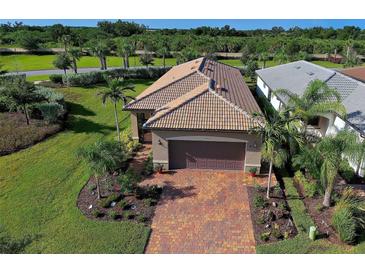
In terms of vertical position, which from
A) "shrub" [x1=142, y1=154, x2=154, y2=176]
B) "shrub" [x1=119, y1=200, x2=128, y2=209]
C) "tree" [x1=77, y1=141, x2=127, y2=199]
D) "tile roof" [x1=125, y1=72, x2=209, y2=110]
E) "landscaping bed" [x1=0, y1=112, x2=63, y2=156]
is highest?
"tile roof" [x1=125, y1=72, x2=209, y2=110]

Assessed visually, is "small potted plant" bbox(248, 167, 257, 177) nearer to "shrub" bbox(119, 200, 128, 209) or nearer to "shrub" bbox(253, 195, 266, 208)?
"shrub" bbox(253, 195, 266, 208)

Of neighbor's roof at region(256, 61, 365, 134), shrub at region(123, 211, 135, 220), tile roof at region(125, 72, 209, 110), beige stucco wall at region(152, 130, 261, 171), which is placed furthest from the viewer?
tile roof at region(125, 72, 209, 110)

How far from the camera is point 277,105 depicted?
94.3ft

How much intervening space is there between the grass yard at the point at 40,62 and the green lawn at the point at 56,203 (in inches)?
1545

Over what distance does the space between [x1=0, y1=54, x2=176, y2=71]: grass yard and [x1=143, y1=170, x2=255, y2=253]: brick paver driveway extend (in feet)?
160

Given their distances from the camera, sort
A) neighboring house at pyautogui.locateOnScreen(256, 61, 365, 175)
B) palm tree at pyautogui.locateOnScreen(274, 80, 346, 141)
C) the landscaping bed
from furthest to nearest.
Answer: the landscaping bed → neighboring house at pyautogui.locateOnScreen(256, 61, 365, 175) → palm tree at pyautogui.locateOnScreen(274, 80, 346, 141)

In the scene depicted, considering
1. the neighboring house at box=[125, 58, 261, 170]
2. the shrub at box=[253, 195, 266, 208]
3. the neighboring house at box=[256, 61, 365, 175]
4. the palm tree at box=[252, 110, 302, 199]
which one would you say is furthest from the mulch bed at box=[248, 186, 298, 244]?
the neighboring house at box=[256, 61, 365, 175]

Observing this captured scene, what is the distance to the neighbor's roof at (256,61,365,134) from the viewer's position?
19.0 meters

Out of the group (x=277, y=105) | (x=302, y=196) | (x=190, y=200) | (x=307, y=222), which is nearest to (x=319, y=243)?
(x=307, y=222)

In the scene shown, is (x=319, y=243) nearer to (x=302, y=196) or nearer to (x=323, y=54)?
(x=302, y=196)

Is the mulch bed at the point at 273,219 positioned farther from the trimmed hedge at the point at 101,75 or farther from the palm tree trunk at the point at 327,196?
the trimmed hedge at the point at 101,75

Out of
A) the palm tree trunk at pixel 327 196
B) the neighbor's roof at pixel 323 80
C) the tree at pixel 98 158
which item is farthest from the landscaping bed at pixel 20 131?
the neighbor's roof at pixel 323 80

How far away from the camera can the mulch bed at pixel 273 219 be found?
13.5 metres

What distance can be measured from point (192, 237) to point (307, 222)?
19.4ft
